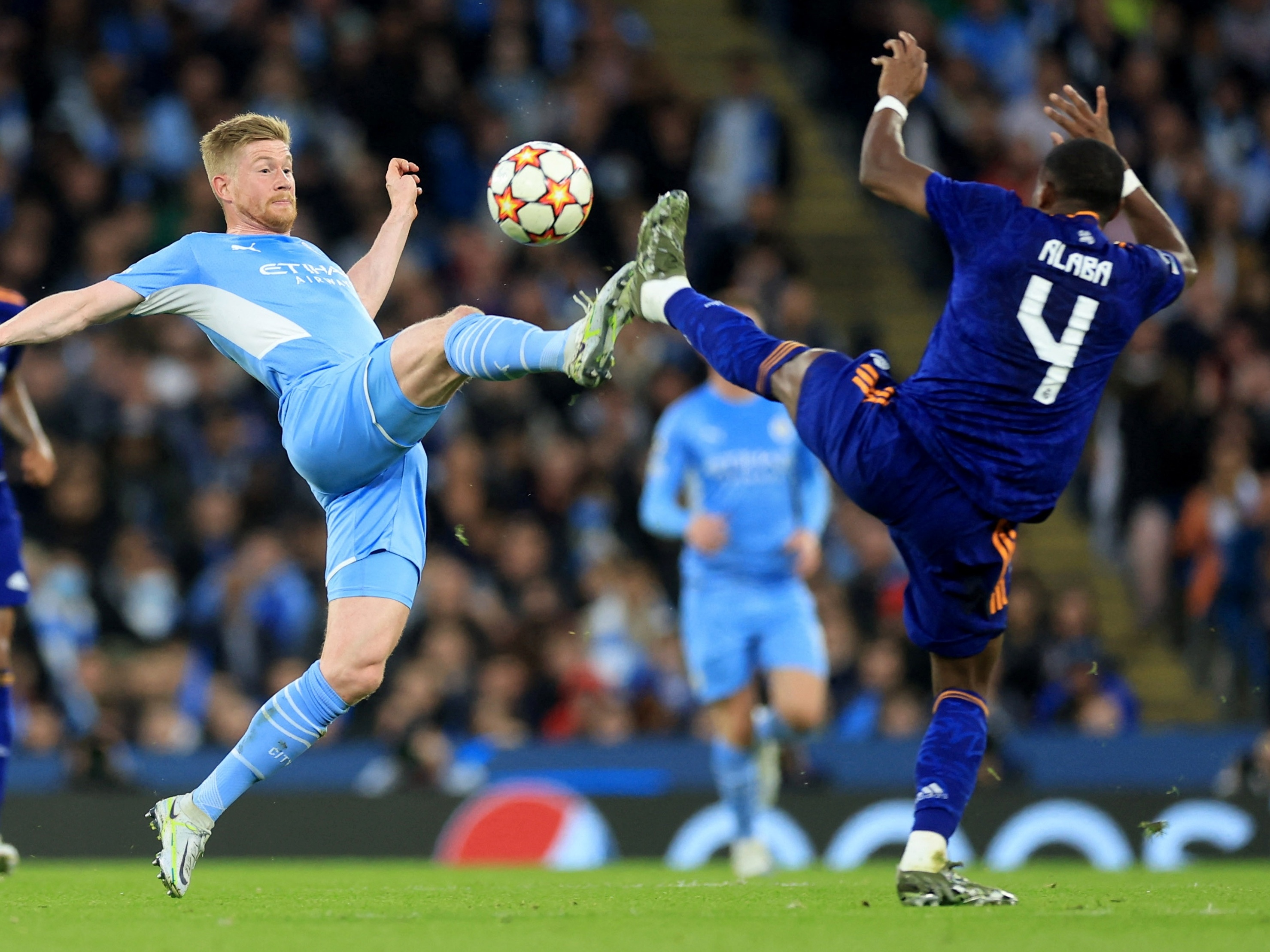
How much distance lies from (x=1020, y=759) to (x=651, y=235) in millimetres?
5501

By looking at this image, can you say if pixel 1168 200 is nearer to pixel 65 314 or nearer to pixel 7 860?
pixel 7 860

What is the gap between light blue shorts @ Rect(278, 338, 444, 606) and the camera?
557 cm

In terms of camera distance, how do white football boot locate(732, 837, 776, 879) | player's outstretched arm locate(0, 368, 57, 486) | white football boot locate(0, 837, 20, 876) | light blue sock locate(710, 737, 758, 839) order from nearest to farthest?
1. white football boot locate(0, 837, 20, 876)
2. player's outstretched arm locate(0, 368, 57, 486)
3. white football boot locate(732, 837, 776, 879)
4. light blue sock locate(710, 737, 758, 839)

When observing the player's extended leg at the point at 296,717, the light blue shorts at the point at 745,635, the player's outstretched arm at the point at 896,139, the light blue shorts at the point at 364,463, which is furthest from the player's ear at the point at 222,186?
the light blue shorts at the point at 745,635

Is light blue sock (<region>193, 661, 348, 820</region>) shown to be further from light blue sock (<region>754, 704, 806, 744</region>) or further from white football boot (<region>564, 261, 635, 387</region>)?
light blue sock (<region>754, 704, 806, 744</region>)

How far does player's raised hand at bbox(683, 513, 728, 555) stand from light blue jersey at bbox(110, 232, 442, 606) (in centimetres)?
258

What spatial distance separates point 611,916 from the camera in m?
5.40

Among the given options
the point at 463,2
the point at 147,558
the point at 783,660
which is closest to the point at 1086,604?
the point at 783,660

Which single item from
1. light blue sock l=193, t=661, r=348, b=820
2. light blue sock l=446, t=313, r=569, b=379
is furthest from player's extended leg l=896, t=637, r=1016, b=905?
light blue sock l=193, t=661, r=348, b=820

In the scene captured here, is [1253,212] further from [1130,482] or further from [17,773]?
[17,773]

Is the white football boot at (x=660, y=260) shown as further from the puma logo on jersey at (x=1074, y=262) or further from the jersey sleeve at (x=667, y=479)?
the jersey sleeve at (x=667, y=479)

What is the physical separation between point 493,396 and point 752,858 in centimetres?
463

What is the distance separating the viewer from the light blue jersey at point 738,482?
8.76m

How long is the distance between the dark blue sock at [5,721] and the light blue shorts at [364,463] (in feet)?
6.21
